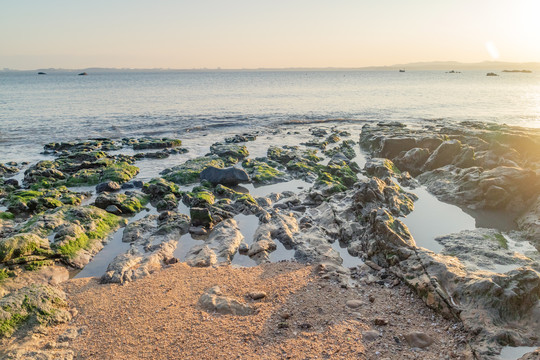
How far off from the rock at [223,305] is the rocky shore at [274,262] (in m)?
0.04

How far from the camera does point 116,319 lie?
753cm

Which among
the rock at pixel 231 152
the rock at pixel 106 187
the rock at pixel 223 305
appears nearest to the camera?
the rock at pixel 223 305

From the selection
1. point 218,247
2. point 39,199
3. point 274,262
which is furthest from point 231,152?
point 274,262

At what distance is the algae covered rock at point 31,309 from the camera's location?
7.00m

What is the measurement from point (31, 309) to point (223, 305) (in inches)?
156

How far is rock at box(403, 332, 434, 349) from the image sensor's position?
21.2 feet

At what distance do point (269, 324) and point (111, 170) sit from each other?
14.4 metres

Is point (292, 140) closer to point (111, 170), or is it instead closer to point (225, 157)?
point (225, 157)

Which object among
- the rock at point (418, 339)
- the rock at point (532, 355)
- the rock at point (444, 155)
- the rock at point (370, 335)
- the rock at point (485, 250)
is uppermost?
the rock at point (444, 155)

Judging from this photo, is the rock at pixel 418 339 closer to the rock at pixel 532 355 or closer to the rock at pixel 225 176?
the rock at pixel 532 355

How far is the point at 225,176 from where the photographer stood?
17.3 metres

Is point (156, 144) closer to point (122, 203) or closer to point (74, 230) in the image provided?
point (122, 203)

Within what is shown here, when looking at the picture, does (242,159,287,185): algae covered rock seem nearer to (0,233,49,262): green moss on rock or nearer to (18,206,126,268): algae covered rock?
(18,206,126,268): algae covered rock

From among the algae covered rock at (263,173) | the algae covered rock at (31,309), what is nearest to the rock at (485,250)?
the algae covered rock at (263,173)
